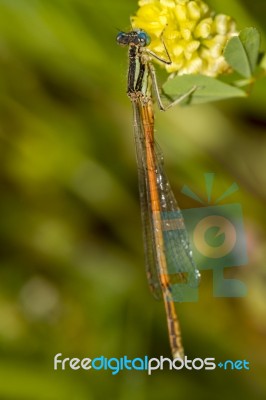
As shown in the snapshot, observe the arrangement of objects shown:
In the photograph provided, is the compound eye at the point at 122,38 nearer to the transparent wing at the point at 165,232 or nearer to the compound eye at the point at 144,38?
the compound eye at the point at 144,38

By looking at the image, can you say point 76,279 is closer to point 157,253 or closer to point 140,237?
point 140,237

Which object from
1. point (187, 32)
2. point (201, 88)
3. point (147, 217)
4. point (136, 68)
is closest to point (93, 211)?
point (147, 217)

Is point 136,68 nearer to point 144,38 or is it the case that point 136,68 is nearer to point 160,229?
point 144,38

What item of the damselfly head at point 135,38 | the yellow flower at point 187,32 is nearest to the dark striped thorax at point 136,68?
the damselfly head at point 135,38

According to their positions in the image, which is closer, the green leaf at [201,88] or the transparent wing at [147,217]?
the green leaf at [201,88]

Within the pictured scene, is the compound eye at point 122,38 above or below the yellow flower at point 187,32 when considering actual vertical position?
above

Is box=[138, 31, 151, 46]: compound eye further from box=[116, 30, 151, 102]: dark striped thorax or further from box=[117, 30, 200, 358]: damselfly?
box=[117, 30, 200, 358]: damselfly
